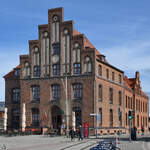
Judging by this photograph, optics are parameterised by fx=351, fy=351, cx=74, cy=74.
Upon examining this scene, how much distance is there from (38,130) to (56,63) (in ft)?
34.1

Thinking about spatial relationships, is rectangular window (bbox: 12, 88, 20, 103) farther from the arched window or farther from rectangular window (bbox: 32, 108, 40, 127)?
the arched window

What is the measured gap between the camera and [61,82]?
170 ft

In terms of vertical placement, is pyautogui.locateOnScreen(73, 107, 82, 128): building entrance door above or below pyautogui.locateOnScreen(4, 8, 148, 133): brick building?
below

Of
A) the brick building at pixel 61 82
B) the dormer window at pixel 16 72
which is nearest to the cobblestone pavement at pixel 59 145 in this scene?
the brick building at pixel 61 82

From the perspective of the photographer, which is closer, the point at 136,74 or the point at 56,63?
the point at 56,63

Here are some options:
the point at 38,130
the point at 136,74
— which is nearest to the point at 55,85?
the point at 38,130

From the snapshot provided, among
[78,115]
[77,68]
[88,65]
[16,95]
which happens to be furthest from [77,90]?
[16,95]

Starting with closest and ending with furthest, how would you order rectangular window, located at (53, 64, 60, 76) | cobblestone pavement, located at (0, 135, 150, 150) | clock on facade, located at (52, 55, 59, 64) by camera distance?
1. cobblestone pavement, located at (0, 135, 150, 150)
2. rectangular window, located at (53, 64, 60, 76)
3. clock on facade, located at (52, 55, 59, 64)

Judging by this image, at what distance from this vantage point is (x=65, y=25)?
5262 cm

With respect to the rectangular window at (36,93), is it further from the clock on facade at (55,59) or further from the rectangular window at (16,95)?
the clock on facade at (55,59)

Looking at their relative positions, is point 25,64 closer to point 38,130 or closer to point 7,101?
point 7,101

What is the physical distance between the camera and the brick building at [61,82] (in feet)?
166

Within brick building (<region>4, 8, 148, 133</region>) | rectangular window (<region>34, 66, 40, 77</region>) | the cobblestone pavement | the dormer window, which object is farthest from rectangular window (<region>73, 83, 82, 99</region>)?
the cobblestone pavement

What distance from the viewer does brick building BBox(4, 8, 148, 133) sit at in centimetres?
5053
